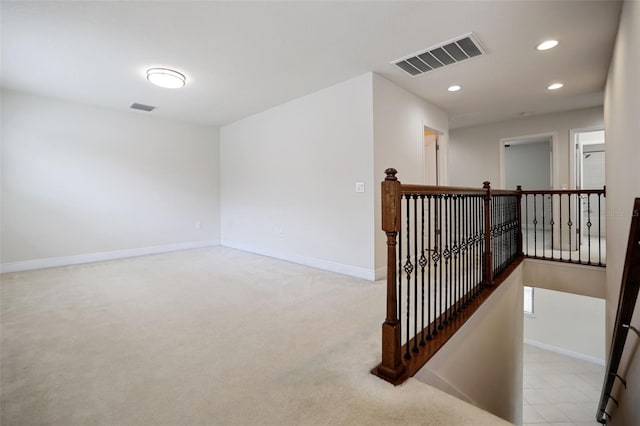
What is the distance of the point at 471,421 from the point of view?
1.26 m

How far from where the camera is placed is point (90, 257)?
468 centimetres

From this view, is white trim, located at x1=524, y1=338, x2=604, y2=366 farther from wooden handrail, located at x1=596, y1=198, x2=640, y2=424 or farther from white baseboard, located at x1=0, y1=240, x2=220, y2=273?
white baseboard, located at x1=0, y1=240, x2=220, y2=273

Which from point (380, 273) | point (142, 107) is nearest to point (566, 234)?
point (380, 273)

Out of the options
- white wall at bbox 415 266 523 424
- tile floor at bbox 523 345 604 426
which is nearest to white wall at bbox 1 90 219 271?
white wall at bbox 415 266 523 424

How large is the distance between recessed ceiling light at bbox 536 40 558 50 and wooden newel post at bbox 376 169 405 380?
2.65 meters

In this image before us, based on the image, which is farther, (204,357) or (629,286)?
(204,357)

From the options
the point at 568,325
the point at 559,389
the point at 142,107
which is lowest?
the point at 559,389

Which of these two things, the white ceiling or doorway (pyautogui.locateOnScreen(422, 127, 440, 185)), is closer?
the white ceiling

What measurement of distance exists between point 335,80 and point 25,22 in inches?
115

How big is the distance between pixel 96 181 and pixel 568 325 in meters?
8.85

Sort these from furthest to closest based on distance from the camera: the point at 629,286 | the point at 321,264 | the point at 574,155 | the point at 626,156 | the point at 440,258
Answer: the point at 574,155, the point at 321,264, the point at 626,156, the point at 440,258, the point at 629,286

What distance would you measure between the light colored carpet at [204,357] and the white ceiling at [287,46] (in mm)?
2451

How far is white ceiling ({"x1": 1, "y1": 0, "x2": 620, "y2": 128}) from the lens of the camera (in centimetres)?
233

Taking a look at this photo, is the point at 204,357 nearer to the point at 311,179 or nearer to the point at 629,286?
the point at 629,286
